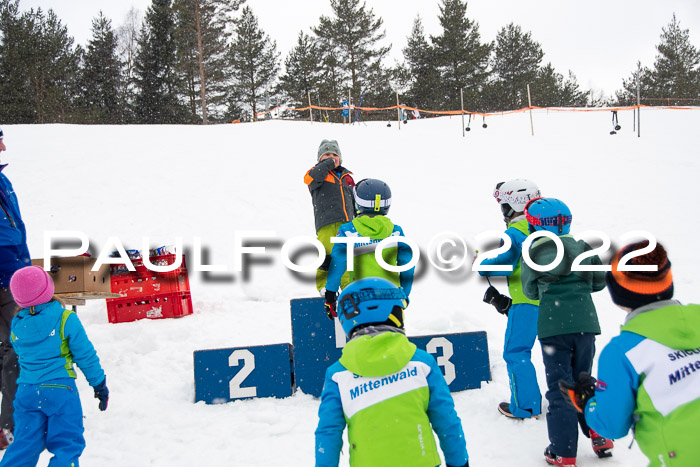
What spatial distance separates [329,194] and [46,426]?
3.37 m

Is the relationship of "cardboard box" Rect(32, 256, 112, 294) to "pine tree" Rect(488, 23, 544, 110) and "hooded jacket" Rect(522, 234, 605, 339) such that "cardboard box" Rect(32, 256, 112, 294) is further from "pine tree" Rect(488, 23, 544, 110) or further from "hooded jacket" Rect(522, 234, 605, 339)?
"pine tree" Rect(488, 23, 544, 110)

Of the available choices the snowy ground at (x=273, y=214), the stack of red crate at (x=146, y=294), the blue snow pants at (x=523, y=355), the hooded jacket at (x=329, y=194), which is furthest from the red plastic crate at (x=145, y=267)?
the blue snow pants at (x=523, y=355)

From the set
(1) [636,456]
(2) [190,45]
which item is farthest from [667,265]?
(2) [190,45]

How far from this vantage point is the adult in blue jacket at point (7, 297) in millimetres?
3801

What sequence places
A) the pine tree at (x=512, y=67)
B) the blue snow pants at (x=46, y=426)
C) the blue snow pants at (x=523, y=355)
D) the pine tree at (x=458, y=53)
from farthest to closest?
the pine tree at (x=512, y=67)
the pine tree at (x=458, y=53)
the blue snow pants at (x=523, y=355)
the blue snow pants at (x=46, y=426)

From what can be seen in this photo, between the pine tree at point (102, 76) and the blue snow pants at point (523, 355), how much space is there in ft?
122

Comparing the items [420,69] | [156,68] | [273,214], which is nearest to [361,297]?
[273,214]

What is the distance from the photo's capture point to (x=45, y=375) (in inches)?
128

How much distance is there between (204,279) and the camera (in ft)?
29.1

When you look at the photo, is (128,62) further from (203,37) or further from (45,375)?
(45,375)

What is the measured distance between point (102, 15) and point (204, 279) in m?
36.6

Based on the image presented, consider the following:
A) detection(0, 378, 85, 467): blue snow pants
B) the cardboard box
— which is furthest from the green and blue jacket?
the cardboard box

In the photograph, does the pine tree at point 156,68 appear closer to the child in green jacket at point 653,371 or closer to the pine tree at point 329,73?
the pine tree at point 329,73

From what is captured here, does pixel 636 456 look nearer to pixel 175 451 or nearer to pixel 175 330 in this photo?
pixel 175 451
